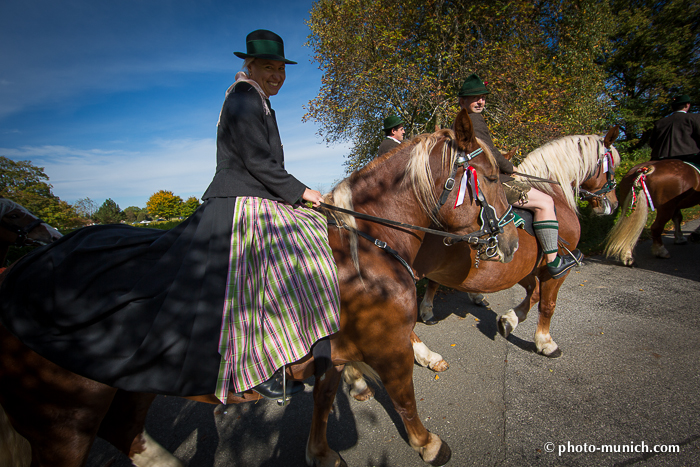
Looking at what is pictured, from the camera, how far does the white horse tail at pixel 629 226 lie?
240 inches

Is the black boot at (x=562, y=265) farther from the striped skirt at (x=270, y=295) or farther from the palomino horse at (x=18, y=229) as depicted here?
the palomino horse at (x=18, y=229)

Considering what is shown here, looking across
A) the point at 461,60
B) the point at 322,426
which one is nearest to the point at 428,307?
the point at 322,426

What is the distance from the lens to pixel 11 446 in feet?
5.21

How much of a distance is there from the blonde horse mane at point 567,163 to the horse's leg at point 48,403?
4.51m

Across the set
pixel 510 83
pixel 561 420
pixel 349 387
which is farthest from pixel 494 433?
pixel 510 83

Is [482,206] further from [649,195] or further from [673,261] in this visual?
[673,261]

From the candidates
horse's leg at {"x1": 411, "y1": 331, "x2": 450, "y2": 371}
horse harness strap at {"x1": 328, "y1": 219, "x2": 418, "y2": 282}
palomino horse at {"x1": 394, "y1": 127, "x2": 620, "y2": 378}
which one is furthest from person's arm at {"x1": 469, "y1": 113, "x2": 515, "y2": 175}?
horse's leg at {"x1": 411, "y1": 331, "x2": 450, "y2": 371}

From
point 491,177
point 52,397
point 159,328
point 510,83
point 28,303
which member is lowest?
point 52,397

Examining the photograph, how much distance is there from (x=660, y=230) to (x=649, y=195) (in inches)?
49.3

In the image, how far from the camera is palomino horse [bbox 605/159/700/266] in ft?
20.3

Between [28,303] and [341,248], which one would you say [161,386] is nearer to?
[28,303]

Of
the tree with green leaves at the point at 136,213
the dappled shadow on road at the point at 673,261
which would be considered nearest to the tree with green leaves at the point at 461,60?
the dappled shadow on road at the point at 673,261

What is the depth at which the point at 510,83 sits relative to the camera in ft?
29.9

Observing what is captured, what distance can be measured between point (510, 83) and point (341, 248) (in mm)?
10084
